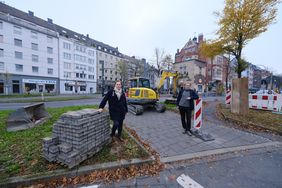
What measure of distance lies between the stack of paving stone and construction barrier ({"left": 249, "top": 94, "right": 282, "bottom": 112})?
1091cm

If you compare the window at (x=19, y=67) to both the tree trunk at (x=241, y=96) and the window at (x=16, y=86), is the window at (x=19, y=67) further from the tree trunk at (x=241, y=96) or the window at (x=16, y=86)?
the tree trunk at (x=241, y=96)

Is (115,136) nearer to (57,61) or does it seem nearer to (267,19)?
(267,19)

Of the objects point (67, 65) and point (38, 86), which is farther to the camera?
point (67, 65)

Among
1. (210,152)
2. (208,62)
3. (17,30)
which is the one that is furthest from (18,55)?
(208,62)

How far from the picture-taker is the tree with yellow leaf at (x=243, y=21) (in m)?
10.1

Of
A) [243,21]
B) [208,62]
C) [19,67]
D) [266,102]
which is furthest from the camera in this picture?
[208,62]

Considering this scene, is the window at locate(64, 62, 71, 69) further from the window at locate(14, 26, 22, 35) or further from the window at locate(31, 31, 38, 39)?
the window at locate(14, 26, 22, 35)

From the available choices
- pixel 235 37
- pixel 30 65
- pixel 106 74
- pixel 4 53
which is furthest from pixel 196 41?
pixel 4 53

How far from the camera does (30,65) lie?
3114 cm

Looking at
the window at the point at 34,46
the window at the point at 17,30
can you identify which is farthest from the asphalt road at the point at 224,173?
the window at the point at 34,46

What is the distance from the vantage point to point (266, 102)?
29.7ft

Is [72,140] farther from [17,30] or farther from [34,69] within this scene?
[17,30]

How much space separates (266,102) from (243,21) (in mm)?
6311

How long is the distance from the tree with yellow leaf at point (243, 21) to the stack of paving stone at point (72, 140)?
12829mm
